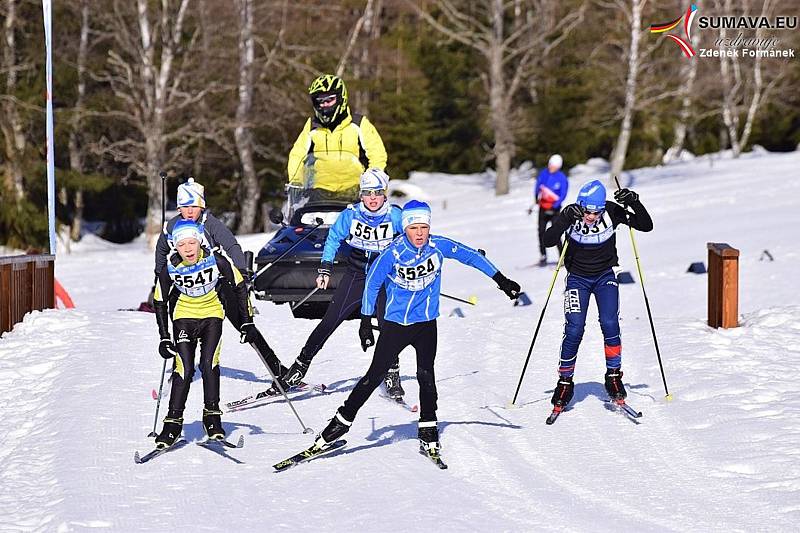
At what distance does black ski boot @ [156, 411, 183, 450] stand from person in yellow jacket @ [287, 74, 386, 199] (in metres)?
5.86

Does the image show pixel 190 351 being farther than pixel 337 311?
No

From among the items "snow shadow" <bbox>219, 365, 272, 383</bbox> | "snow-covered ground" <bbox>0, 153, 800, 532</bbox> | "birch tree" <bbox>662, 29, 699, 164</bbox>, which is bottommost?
"snow shadow" <bbox>219, 365, 272, 383</bbox>

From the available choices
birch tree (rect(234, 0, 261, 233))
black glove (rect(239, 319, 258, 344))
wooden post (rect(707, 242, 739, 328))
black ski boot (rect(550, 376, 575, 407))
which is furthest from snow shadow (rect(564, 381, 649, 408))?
birch tree (rect(234, 0, 261, 233))

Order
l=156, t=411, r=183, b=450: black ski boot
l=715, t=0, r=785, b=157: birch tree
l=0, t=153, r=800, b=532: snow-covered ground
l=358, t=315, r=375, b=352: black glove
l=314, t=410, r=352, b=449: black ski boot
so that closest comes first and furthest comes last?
l=0, t=153, r=800, b=532: snow-covered ground
l=314, t=410, r=352, b=449: black ski boot
l=156, t=411, r=183, b=450: black ski boot
l=358, t=315, r=375, b=352: black glove
l=715, t=0, r=785, b=157: birch tree

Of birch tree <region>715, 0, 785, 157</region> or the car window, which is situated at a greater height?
birch tree <region>715, 0, 785, 157</region>

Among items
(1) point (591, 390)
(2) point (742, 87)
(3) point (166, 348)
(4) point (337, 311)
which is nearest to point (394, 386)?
(4) point (337, 311)

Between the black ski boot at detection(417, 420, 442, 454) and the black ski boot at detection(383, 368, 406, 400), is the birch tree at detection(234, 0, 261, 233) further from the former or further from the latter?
the black ski boot at detection(417, 420, 442, 454)

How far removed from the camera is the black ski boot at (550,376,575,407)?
9.23 metres

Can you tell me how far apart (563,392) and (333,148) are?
546 centimetres

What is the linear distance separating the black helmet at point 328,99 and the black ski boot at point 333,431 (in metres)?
5.98

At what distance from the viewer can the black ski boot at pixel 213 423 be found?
8164 mm

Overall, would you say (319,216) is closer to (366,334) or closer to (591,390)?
(366,334)

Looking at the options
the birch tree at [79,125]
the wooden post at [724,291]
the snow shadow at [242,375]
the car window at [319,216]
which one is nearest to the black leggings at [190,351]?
Result: the snow shadow at [242,375]

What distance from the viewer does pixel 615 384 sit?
30.6ft
